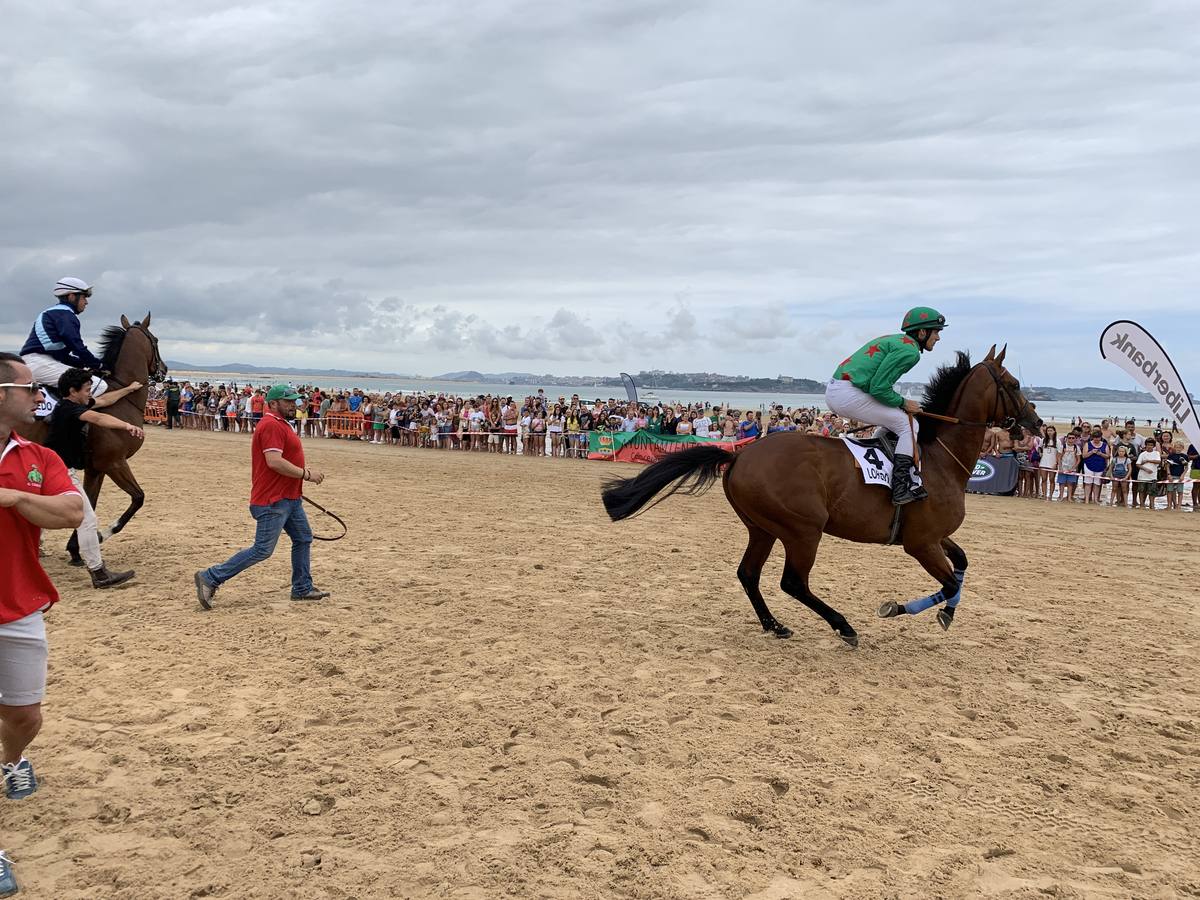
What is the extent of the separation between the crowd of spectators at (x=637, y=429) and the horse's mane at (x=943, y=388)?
0.65 m

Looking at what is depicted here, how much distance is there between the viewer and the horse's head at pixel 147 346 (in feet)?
28.1

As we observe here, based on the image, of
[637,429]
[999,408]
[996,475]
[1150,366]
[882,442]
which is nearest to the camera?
[882,442]

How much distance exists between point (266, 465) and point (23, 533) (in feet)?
11.9

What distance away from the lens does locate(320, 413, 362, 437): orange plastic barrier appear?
94.4 ft

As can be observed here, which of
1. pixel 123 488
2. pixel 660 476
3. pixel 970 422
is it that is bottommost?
pixel 123 488

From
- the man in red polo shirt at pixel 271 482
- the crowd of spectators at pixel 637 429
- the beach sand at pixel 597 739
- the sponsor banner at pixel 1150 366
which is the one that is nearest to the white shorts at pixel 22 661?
the beach sand at pixel 597 739

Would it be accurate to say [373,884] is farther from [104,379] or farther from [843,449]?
[104,379]

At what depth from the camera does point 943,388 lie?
7.05 m

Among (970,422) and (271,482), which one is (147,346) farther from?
(970,422)

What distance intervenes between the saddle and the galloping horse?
21 centimetres

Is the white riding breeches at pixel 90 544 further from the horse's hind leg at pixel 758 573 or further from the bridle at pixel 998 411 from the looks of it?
the bridle at pixel 998 411

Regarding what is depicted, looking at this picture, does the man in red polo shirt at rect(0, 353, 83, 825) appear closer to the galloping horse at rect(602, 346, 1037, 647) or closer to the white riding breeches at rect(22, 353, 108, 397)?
the galloping horse at rect(602, 346, 1037, 647)

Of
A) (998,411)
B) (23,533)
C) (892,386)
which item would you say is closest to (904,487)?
(892,386)

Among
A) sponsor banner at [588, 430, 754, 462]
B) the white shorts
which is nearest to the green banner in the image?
sponsor banner at [588, 430, 754, 462]
